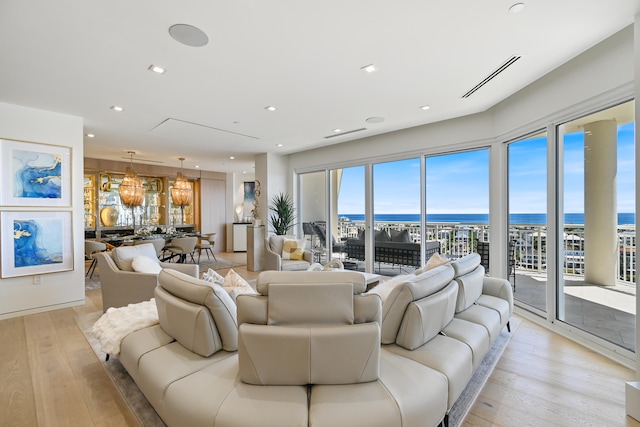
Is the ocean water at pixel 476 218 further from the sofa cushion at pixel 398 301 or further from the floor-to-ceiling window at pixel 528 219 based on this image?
the sofa cushion at pixel 398 301

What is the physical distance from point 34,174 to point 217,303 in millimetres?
3970

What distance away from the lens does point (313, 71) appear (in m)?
2.93

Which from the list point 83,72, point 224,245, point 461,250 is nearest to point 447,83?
point 461,250

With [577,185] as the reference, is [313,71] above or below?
above

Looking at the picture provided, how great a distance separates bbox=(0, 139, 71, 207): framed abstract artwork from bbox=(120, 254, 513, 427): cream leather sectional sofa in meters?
3.29

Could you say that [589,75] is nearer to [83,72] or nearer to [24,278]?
[83,72]

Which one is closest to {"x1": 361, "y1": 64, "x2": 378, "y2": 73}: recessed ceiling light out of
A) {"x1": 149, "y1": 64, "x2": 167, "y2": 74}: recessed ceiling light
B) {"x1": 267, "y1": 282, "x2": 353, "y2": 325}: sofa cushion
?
{"x1": 149, "y1": 64, "x2": 167, "y2": 74}: recessed ceiling light

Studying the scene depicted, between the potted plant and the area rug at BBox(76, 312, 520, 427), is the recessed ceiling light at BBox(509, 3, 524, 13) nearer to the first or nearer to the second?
the area rug at BBox(76, 312, 520, 427)

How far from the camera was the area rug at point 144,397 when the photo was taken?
1869 millimetres

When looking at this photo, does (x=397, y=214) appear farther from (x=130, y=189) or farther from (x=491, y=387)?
(x=130, y=189)

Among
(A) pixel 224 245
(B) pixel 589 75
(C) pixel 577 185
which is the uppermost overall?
(B) pixel 589 75

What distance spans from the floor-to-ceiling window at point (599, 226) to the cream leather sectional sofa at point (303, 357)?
2075 mm

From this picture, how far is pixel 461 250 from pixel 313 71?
4.07 metres

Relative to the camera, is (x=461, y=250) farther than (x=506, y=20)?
Yes
